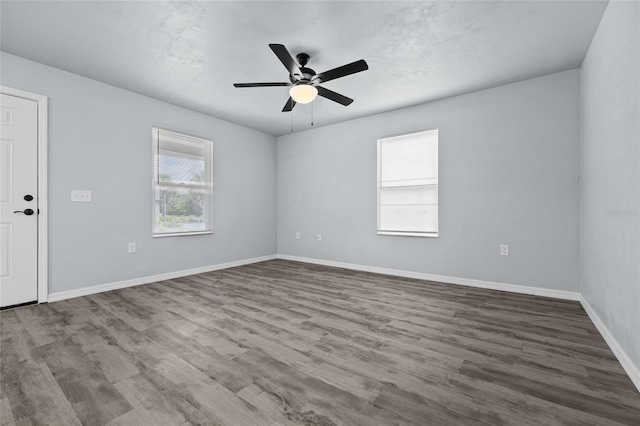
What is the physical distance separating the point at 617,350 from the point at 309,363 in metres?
2.08

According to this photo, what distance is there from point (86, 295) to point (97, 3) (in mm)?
3032

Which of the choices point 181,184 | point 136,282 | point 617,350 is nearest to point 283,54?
point 181,184

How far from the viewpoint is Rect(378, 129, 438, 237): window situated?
13.8 feet

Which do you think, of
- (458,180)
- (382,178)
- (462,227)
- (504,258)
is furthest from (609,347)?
(382,178)

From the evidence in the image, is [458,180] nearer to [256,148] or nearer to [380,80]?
[380,80]

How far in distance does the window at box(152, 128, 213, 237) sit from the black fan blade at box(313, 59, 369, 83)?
2727 millimetres

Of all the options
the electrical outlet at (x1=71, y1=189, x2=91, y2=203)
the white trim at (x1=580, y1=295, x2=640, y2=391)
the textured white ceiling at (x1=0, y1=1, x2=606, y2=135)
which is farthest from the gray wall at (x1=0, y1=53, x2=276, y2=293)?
the white trim at (x1=580, y1=295, x2=640, y2=391)

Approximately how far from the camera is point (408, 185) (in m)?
4.40

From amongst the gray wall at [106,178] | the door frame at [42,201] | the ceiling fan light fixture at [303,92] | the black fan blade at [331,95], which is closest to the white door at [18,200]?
the door frame at [42,201]

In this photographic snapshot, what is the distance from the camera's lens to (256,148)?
220 inches

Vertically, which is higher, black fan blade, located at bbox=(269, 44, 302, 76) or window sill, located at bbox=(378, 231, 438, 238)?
black fan blade, located at bbox=(269, 44, 302, 76)

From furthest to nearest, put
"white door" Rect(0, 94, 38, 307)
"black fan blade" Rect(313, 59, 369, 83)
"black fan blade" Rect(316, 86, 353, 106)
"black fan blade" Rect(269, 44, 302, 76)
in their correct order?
"black fan blade" Rect(316, 86, 353, 106) → "white door" Rect(0, 94, 38, 307) → "black fan blade" Rect(313, 59, 369, 83) → "black fan blade" Rect(269, 44, 302, 76)

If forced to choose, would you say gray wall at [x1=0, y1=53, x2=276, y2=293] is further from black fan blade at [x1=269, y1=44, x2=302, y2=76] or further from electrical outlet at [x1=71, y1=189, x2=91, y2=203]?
black fan blade at [x1=269, y1=44, x2=302, y2=76]

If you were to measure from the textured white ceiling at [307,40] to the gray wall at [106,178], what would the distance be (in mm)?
257
